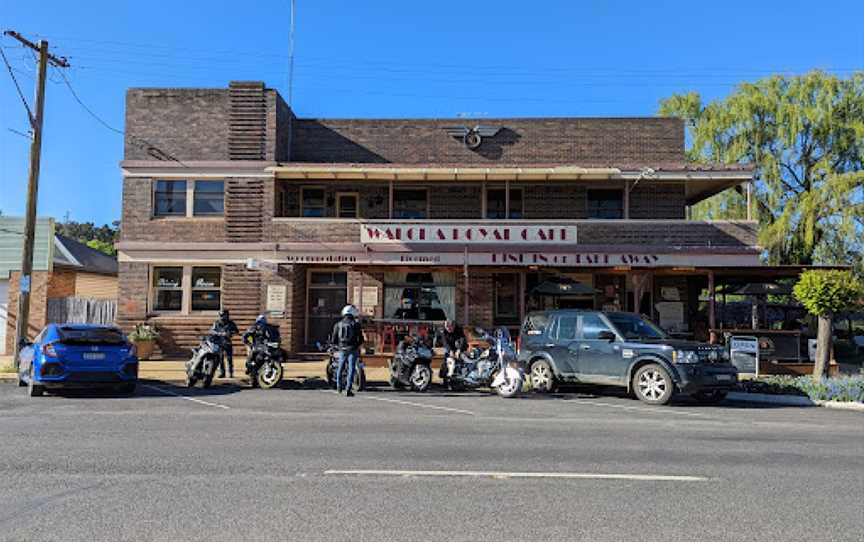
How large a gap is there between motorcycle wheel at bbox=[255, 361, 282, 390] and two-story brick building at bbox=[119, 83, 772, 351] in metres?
5.13

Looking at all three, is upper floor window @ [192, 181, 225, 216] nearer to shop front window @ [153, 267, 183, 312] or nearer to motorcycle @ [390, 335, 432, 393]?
shop front window @ [153, 267, 183, 312]

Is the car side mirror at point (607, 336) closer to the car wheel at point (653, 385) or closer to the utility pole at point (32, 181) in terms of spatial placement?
the car wheel at point (653, 385)

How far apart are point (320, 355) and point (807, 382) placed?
12920mm

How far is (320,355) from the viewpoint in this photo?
67.2 ft

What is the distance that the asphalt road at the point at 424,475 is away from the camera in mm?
4781

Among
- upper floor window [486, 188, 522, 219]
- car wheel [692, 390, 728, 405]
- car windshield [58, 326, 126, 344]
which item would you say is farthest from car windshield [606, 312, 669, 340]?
car windshield [58, 326, 126, 344]

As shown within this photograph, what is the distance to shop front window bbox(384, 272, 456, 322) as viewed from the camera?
69.1ft

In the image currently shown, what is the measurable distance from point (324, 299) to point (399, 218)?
11.5ft

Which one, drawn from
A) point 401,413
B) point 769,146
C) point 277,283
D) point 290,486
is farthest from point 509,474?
point 769,146

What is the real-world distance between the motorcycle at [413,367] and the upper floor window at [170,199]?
1016 cm

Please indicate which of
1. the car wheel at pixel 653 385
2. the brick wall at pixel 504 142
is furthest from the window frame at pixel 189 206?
the car wheel at pixel 653 385

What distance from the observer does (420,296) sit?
21.2 metres

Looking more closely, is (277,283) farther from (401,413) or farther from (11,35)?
(401,413)

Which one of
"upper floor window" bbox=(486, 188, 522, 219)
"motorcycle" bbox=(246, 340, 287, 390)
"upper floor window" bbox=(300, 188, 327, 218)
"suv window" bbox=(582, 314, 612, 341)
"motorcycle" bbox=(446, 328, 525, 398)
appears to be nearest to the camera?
"suv window" bbox=(582, 314, 612, 341)
